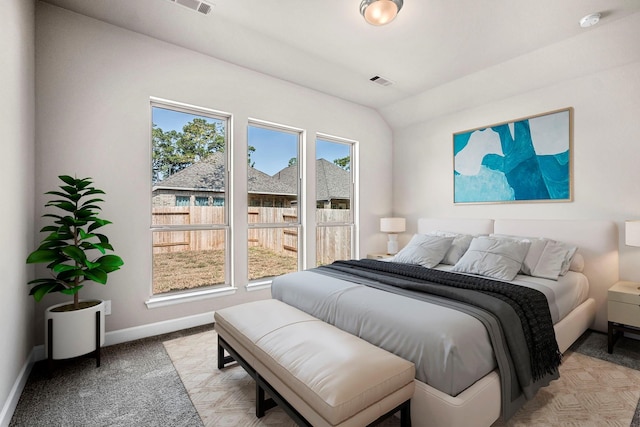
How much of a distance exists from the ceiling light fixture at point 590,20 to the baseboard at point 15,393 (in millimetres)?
5062

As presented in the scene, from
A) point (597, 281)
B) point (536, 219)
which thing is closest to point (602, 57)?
point (536, 219)

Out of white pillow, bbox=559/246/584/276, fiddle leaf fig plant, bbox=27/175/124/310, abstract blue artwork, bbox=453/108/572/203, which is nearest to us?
fiddle leaf fig plant, bbox=27/175/124/310

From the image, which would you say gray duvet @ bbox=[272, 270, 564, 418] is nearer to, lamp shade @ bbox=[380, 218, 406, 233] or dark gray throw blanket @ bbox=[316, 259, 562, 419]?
dark gray throw blanket @ bbox=[316, 259, 562, 419]

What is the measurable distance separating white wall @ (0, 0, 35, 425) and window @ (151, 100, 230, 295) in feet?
3.18

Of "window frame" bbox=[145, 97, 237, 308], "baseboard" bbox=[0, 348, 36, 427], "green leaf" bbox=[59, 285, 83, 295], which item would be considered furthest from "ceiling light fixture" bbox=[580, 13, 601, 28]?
"baseboard" bbox=[0, 348, 36, 427]

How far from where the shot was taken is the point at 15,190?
6.56 feet

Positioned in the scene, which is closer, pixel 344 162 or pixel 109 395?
pixel 109 395

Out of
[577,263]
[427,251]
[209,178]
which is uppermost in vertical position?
[209,178]

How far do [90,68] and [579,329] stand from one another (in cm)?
505

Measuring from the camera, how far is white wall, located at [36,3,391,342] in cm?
258

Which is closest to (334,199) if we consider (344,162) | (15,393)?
(344,162)

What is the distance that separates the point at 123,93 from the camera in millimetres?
2891

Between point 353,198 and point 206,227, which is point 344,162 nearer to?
point 353,198

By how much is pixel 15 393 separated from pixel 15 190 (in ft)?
4.27
